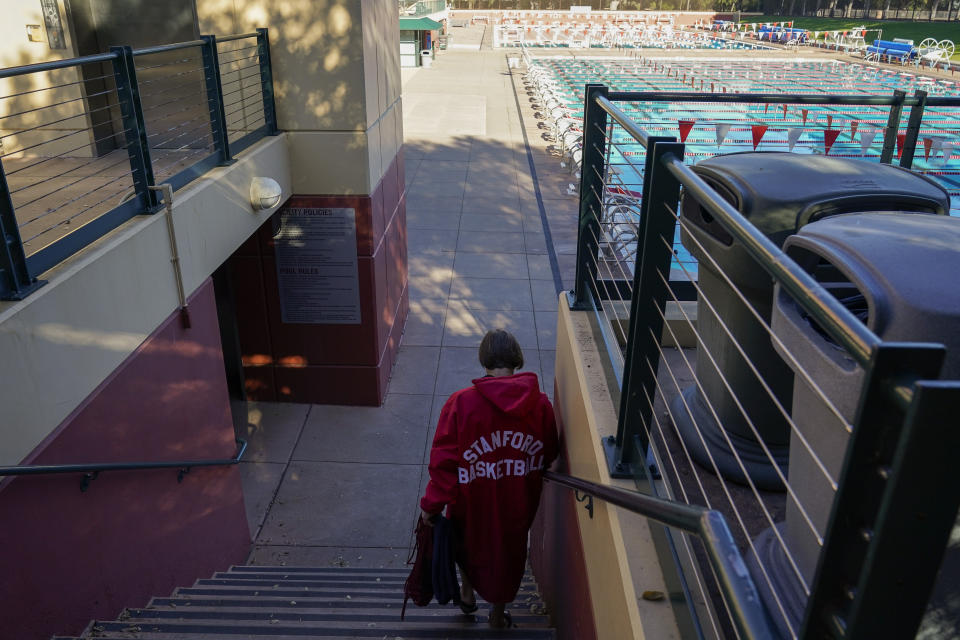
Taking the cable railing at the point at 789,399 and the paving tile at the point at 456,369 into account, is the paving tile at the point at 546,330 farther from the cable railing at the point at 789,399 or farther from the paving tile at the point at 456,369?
the cable railing at the point at 789,399

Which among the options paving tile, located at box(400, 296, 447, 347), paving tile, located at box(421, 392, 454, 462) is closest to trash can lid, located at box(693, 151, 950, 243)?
paving tile, located at box(421, 392, 454, 462)

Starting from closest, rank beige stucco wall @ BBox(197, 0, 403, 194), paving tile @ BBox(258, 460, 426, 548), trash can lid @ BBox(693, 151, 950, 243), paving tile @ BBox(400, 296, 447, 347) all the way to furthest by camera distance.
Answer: trash can lid @ BBox(693, 151, 950, 243) < paving tile @ BBox(258, 460, 426, 548) < beige stucco wall @ BBox(197, 0, 403, 194) < paving tile @ BBox(400, 296, 447, 347)

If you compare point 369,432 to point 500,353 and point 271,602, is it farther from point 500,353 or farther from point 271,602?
point 500,353

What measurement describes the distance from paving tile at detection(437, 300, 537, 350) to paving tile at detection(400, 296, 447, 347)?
0.32 feet

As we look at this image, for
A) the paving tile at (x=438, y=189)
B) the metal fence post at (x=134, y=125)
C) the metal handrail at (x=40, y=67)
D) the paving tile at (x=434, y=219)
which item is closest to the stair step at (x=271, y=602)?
the metal fence post at (x=134, y=125)

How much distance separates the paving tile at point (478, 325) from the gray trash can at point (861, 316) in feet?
21.9

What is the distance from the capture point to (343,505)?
6.25 m

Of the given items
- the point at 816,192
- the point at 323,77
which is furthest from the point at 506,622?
the point at 323,77

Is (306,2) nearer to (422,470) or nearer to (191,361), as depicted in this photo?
(191,361)

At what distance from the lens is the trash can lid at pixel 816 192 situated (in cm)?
256

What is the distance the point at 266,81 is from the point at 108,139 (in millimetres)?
1598

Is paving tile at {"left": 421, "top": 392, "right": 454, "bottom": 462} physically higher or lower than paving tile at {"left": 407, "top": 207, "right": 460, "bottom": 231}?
lower

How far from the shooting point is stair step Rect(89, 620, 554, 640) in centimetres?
354

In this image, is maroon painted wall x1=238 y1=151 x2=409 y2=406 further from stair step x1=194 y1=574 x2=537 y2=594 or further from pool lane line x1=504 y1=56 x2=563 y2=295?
pool lane line x1=504 y1=56 x2=563 y2=295
